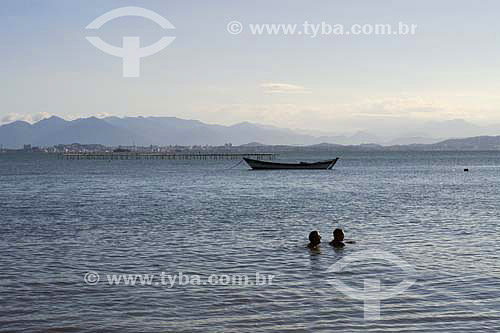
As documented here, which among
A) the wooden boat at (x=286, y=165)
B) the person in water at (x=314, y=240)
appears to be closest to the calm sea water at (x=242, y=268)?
the person in water at (x=314, y=240)

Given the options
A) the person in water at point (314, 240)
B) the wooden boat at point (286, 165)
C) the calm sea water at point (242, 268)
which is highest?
the wooden boat at point (286, 165)

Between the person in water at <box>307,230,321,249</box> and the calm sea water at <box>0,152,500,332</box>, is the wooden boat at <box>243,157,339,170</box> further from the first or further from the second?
the person in water at <box>307,230,321,249</box>

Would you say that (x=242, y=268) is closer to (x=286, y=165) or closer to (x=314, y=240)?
(x=314, y=240)

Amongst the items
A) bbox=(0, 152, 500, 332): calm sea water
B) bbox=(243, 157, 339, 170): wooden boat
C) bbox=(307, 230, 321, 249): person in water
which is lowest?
bbox=(0, 152, 500, 332): calm sea water

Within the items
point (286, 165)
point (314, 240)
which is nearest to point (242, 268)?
point (314, 240)

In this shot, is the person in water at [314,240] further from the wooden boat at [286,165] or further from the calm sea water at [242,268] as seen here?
the wooden boat at [286,165]

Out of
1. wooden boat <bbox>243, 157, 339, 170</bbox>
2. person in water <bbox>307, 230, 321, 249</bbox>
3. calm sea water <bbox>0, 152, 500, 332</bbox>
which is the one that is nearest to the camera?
calm sea water <bbox>0, 152, 500, 332</bbox>

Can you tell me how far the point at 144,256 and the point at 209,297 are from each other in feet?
21.5

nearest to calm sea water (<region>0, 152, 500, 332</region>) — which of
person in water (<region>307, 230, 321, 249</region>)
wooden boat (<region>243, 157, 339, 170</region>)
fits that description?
person in water (<region>307, 230, 321, 249</region>)

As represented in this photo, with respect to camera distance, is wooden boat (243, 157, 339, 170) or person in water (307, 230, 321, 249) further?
wooden boat (243, 157, 339, 170)

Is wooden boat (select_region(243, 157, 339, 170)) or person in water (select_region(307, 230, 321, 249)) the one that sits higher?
wooden boat (select_region(243, 157, 339, 170))

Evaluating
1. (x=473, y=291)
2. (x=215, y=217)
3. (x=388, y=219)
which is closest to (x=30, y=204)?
(x=215, y=217)

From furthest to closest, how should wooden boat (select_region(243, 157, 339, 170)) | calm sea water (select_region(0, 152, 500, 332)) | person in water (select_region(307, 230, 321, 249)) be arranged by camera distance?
wooden boat (select_region(243, 157, 339, 170)) < person in water (select_region(307, 230, 321, 249)) < calm sea water (select_region(0, 152, 500, 332))

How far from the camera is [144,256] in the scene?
21.2m
